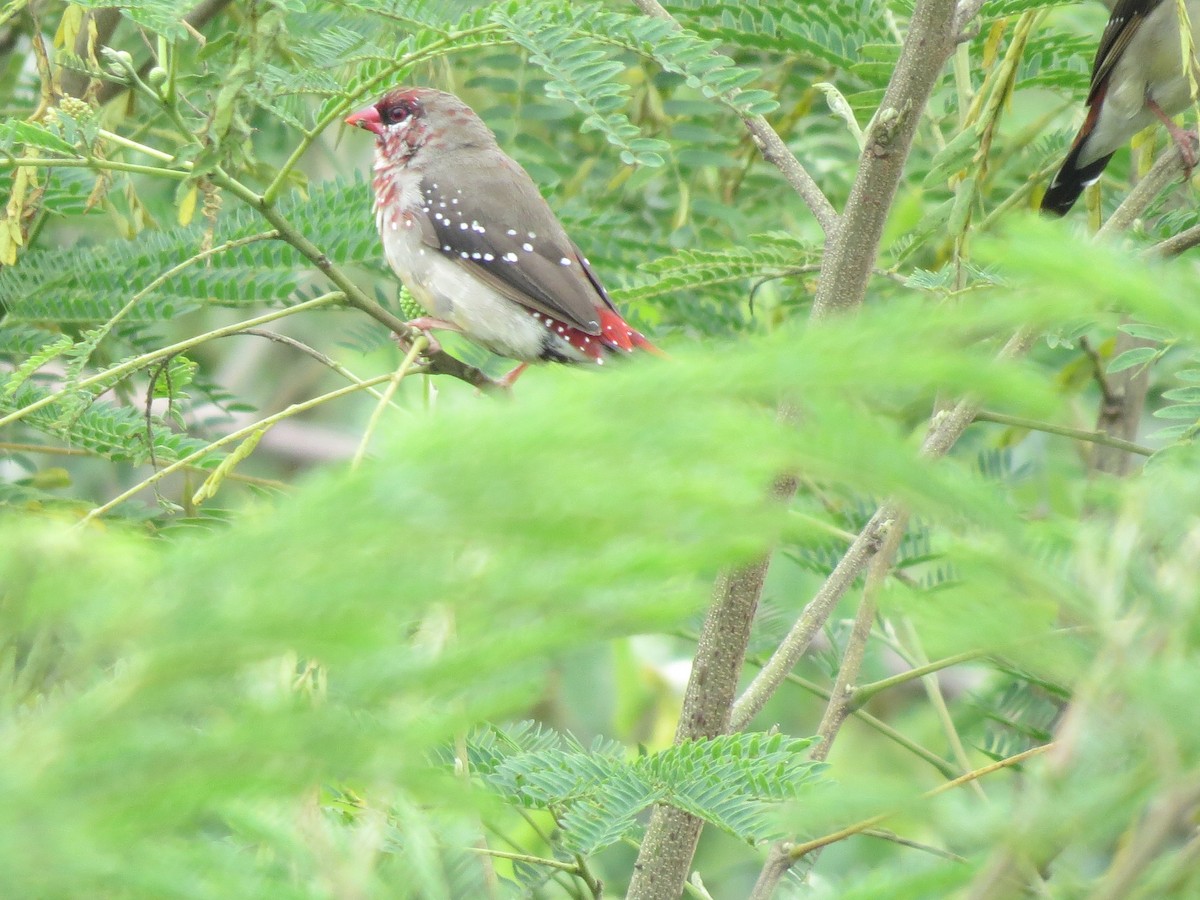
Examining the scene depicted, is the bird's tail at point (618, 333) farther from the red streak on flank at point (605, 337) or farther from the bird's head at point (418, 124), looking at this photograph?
the bird's head at point (418, 124)

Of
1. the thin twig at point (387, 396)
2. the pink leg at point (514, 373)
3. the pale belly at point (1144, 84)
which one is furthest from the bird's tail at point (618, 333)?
the thin twig at point (387, 396)

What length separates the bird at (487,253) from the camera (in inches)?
143

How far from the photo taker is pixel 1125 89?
143 inches

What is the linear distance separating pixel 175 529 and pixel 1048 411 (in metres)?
1.81

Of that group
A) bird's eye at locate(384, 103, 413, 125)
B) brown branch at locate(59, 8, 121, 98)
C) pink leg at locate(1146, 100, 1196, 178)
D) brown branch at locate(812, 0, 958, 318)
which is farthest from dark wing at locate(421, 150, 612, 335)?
pink leg at locate(1146, 100, 1196, 178)

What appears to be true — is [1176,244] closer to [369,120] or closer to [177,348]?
[177,348]

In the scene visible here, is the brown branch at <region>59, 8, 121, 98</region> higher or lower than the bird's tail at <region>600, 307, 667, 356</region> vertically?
higher

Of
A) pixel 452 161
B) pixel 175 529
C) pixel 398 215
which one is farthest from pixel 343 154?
pixel 175 529

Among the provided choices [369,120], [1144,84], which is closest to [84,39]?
[369,120]

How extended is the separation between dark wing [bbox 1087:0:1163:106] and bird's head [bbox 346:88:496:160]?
167cm

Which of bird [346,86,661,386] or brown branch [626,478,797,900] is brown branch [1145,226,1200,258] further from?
bird [346,86,661,386]

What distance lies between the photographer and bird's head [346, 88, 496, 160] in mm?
4008

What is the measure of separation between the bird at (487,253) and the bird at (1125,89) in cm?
115

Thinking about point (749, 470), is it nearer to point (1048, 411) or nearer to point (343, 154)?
point (1048, 411)
